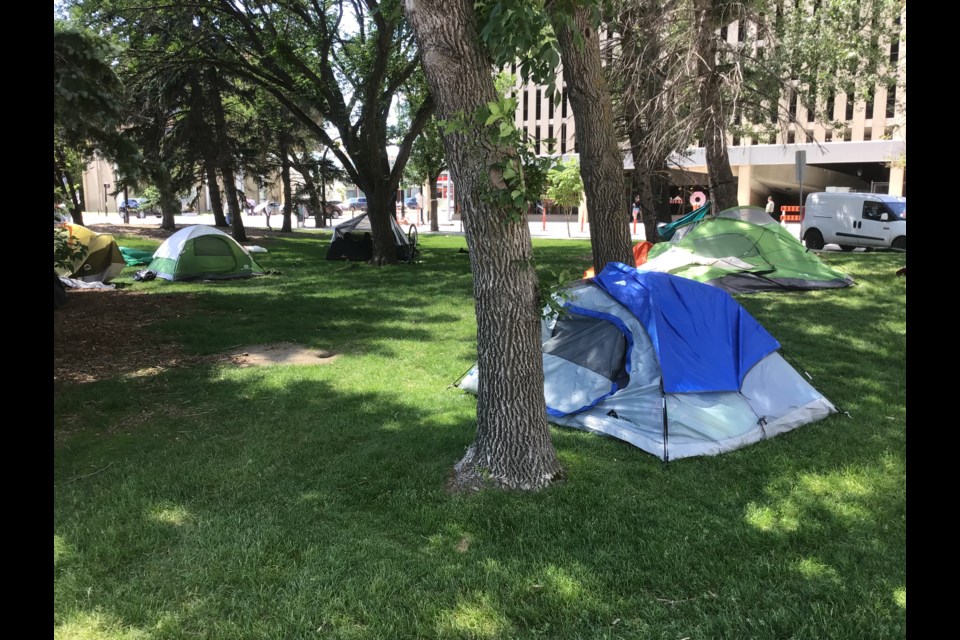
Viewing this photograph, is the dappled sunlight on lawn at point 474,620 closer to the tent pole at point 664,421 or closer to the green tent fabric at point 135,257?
the tent pole at point 664,421

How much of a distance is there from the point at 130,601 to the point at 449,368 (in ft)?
15.2

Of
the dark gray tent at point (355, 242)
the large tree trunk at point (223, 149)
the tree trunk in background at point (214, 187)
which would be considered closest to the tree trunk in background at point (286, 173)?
the tree trunk in background at point (214, 187)

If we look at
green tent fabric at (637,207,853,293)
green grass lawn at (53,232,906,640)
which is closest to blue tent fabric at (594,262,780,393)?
green grass lawn at (53,232,906,640)

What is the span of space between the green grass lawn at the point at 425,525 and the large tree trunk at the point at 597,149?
105 inches

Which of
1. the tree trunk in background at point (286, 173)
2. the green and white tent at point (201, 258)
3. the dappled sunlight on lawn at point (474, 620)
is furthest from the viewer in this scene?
the tree trunk in background at point (286, 173)

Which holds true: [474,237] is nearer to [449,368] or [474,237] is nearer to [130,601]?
[130,601]

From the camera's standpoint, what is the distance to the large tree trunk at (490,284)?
3824 mm

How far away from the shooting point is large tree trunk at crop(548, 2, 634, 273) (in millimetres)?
7488

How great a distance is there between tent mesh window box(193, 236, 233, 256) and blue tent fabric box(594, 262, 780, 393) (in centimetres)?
1197

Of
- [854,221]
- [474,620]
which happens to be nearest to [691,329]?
[474,620]

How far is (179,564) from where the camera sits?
11.4 ft
